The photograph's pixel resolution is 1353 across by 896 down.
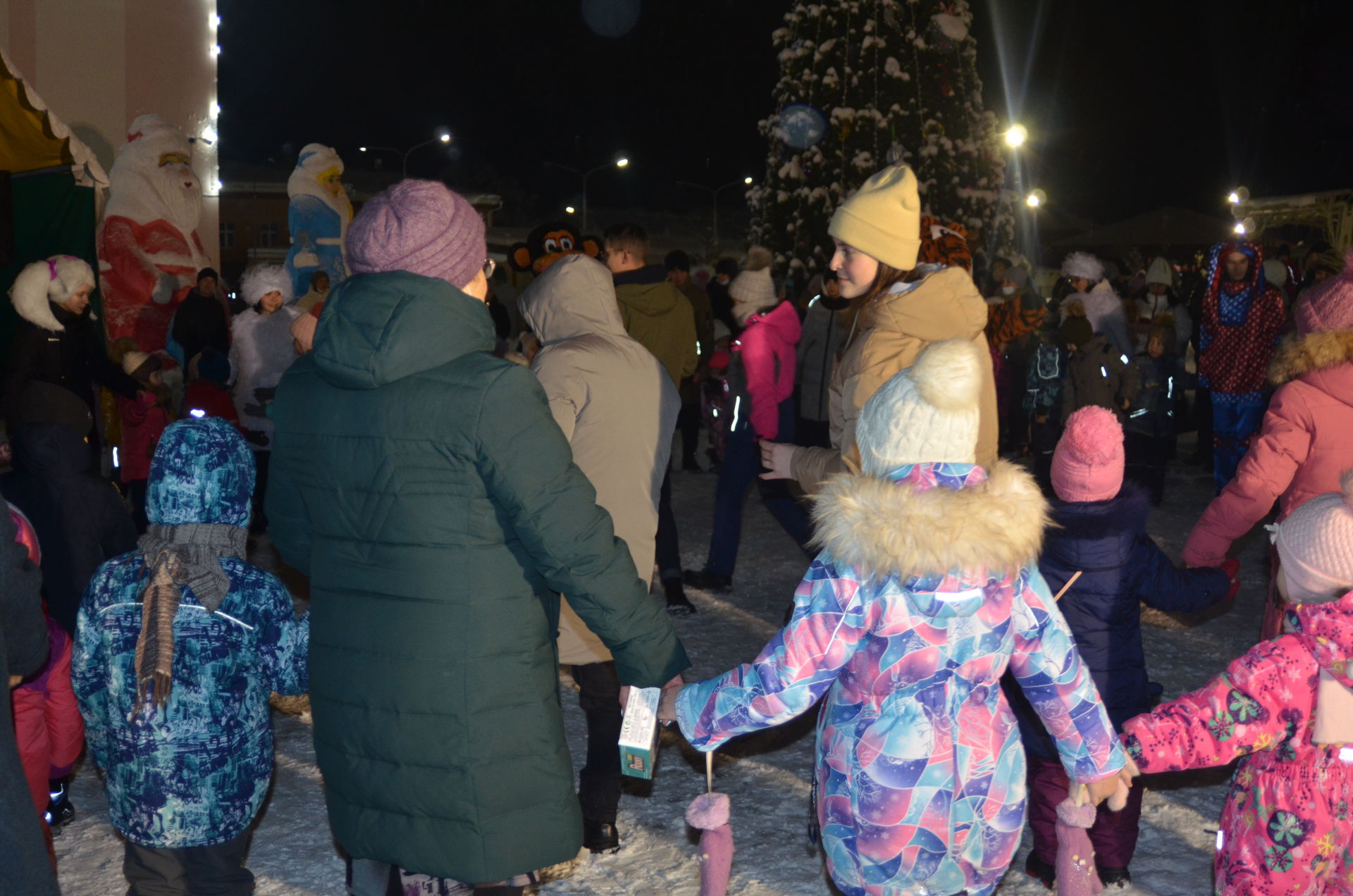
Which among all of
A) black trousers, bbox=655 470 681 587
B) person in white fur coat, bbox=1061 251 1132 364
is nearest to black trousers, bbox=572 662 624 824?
black trousers, bbox=655 470 681 587

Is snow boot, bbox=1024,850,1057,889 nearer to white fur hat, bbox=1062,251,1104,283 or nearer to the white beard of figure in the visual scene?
white fur hat, bbox=1062,251,1104,283

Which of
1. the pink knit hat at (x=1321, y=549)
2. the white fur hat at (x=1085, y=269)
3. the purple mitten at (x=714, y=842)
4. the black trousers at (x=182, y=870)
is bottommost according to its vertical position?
the black trousers at (x=182, y=870)

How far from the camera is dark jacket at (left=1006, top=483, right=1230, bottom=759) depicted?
3.57 m

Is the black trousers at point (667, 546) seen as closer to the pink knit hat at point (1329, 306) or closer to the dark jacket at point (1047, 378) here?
the pink knit hat at point (1329, 306)

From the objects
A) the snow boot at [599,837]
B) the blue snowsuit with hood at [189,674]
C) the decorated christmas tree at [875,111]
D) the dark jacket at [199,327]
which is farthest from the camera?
the decorated christmas tree at [875,111]

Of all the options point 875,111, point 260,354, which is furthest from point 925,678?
point 875,111

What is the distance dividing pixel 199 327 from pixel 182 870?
6208mm

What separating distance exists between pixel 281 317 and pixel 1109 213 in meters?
55.9

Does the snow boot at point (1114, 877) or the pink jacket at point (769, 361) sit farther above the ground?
the pink jacket at point (769, 361)

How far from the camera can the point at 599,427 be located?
12.7ft

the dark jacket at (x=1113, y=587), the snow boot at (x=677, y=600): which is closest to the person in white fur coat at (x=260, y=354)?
the snow boot at (x=677, y=600)

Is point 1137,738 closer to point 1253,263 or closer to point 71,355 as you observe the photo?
point 71,355

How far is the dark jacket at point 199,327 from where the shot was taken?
8.31 metres

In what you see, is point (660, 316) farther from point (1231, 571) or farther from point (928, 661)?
point (928, 661)
